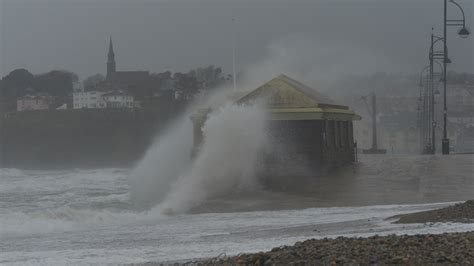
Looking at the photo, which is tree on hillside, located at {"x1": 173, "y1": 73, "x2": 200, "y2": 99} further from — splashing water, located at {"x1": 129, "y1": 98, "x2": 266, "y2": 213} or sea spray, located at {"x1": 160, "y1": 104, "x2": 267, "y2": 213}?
sea spray, located at {"x1": 160, "y1": 104, "x2": 267, "y2": 213}

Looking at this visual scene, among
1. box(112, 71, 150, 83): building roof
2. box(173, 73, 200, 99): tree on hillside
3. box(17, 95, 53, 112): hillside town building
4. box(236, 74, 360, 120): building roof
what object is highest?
box(112, 71, 150, 83): building roof

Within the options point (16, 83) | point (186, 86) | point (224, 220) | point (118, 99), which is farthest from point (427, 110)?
point (16, 83)

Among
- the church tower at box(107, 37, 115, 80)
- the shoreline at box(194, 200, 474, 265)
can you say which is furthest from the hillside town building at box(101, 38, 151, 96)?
the shoreline at box(194, 200, 474, 265)

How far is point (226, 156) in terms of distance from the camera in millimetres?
20219

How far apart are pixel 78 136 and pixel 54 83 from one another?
31.7 m

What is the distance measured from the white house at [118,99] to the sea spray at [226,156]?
308ft

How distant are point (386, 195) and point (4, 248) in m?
9.71

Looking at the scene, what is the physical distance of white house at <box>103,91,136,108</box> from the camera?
117 meters

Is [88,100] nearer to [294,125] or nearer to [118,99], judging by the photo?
[118,99]

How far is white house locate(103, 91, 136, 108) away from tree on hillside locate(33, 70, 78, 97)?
424 inches

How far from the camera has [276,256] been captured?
7398 mm

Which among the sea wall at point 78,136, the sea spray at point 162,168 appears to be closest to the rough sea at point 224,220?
the sea spray at point 162,168

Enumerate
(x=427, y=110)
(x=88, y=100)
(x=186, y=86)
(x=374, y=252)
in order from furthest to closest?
(x=88, y=100)
(x=186, y=86)
(x=427, y=110)
(x=374, y=252)

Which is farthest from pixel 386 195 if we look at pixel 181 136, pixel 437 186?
pixel 181 136
